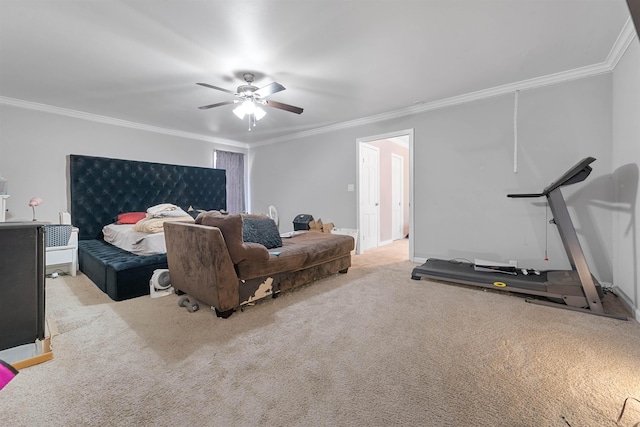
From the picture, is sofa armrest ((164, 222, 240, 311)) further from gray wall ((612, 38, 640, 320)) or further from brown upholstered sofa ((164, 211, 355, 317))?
gray wall ((612, 38, 640, 320))

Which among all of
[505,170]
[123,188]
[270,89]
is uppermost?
[270,89]

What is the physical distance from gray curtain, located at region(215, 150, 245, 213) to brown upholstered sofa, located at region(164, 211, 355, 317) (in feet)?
11.7

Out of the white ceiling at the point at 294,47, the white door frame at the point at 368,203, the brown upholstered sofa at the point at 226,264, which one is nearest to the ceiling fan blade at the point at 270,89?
the white ceiling at the point at 294,47

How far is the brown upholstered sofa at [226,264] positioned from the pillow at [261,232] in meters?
0.11

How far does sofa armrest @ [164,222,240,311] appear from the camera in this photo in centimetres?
222

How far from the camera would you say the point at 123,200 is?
14.8ft

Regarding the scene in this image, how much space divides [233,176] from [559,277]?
5.87 m

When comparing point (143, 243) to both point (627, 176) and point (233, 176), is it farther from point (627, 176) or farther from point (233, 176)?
point (627, 176)

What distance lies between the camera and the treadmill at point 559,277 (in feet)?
7.90

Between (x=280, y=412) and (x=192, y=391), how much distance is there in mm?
507

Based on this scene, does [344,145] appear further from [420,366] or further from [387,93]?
[420,366]

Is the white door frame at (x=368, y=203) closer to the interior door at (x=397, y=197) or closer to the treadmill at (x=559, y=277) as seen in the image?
the interior door at (x=397, y=197)

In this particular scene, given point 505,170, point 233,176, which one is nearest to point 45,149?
point 233,176

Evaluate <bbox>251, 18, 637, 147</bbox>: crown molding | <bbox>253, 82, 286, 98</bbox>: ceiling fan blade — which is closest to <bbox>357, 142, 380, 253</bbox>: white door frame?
<bbox>251, 18, 637, 147</bbox>: crown molding
